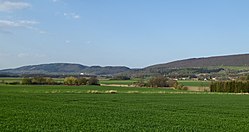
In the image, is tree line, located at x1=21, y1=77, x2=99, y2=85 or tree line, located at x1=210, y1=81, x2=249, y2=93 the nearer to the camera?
tree line, located at x1=210, y1=81, x2=249, y2=93

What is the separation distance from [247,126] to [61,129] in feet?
42.2

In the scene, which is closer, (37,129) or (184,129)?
(37,129)

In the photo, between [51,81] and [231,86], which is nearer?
[231,86]

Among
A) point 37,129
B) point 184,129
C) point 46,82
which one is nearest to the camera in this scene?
point 37,129

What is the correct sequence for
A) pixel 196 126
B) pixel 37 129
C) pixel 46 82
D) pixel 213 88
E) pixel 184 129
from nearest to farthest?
pixel 37 129
pixel 184 129
pixel 196 126
pixel 213 88
pixel 46 82

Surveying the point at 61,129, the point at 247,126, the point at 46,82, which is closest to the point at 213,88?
the point at 46,82

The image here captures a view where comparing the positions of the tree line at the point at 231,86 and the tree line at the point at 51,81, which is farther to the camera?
the tree line at the point at 51,81

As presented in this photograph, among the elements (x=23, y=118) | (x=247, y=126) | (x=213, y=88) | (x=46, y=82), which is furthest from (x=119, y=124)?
(x=46, y=82)

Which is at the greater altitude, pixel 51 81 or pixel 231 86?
pixel 51 81

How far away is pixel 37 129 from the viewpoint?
21.7 m

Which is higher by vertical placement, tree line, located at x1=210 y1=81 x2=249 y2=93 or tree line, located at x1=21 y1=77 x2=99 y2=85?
tree line, located at x1=21 y1=77 x2=99 y2=85

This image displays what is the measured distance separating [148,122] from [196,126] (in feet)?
10.9

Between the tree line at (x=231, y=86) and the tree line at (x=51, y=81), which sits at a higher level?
the tree line at (x=51, y=81)

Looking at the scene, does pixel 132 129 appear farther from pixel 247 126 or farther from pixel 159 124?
pixel 247 126
